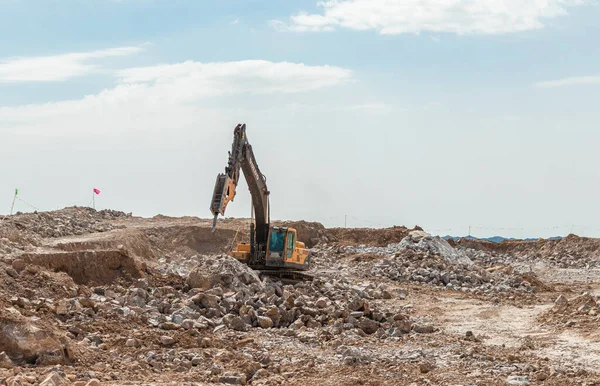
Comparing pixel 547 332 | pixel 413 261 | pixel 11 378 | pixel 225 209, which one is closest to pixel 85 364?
pixel 11 378

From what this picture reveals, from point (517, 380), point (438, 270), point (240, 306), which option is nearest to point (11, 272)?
point (240, 306)

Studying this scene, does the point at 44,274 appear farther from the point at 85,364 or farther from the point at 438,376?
the point at 438,376

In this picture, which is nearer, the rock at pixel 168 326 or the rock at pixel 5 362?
the rock at pixel 5 362

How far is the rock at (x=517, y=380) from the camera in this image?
1125 centimetres

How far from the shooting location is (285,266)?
2066cm

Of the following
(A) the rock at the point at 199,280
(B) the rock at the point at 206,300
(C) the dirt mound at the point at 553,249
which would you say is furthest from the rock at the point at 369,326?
(C) the dirt mound at the point at 553,249

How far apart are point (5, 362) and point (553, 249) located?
103ft

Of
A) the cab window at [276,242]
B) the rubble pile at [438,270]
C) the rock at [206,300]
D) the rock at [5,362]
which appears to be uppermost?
the cab window at [276,242]

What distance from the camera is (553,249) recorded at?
3769 centimetres

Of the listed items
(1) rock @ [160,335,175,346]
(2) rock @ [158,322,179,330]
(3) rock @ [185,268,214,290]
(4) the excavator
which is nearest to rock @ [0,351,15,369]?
(1) rock @ [160,335,175,346]

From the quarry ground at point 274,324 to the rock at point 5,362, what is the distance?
27 millimetres

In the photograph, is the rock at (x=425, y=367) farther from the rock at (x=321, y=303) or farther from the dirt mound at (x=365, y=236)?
the dirt mound at (x=365, y=236)

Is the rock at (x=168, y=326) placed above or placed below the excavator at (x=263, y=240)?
below

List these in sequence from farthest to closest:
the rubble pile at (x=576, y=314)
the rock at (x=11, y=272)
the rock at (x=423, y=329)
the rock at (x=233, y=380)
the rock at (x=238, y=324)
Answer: the rock at (x=11, y=272) < the rubble pile at (x=576, y=314) < the rock at (x=423, y=329) < the rock at (x=238, y=324) < the rock at (x=233, y=380)
